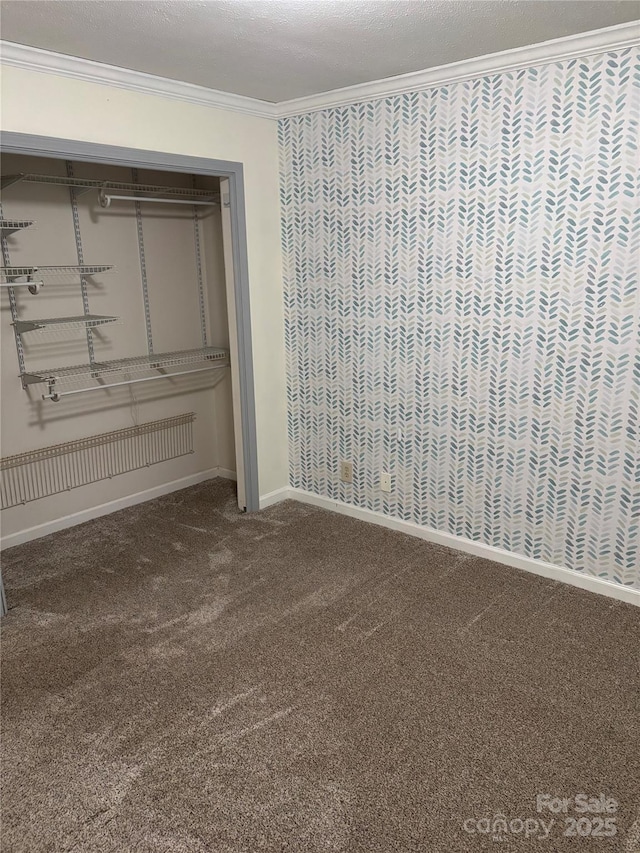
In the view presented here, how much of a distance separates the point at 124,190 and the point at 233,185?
28.4 inches

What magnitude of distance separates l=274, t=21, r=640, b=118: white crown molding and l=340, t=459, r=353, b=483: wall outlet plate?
6.25 ft

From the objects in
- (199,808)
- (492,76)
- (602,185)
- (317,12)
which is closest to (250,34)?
(317,12)

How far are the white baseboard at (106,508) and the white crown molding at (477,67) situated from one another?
233cm

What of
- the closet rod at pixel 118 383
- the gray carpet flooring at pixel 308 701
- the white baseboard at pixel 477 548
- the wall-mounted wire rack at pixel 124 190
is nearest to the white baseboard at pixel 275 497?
the white baseboard at pixel 477 548

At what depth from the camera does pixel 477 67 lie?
281 centimetres

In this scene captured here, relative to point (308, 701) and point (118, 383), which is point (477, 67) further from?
point (308, 701)

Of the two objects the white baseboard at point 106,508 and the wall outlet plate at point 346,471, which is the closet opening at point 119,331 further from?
the wall outlet plate at point 346,471

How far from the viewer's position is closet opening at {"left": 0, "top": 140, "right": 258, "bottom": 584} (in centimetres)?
341

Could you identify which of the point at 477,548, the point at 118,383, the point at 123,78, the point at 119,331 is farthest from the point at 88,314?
the point at 477,548

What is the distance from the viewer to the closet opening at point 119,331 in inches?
134

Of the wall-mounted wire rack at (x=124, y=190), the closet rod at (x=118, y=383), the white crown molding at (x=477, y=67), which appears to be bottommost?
the closet rod at (x=118, y=383)

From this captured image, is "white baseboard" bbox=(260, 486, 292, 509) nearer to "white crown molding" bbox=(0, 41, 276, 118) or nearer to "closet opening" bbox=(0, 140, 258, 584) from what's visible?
"closet opening" bbox=(0, 140, 258, 584)

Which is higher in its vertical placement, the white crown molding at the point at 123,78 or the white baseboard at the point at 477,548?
the white crown molding at the point at 123,78

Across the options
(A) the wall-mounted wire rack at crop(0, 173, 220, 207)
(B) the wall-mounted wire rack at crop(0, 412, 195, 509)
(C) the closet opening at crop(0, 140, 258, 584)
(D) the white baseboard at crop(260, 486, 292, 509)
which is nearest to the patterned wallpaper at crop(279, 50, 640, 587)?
(D) the white baseboard at crop(260, 486, 292, 509)
